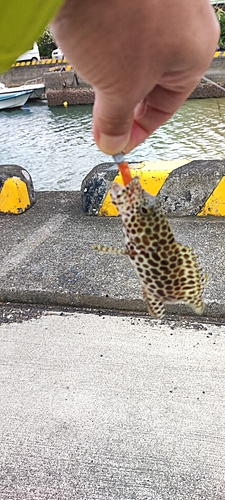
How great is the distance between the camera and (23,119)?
15656mm

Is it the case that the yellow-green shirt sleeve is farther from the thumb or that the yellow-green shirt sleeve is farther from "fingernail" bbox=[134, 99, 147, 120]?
"fingernail" bbox=[134, 99, 147, 120]

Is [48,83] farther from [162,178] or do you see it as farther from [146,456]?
[146,456]

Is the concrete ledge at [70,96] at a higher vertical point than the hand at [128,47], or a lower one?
lower

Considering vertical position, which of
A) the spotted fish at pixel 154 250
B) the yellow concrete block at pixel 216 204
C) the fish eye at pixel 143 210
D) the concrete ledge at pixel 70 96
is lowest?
the concrete ledge at pixel 70 96

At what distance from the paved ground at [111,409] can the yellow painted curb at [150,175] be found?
5.54 ft

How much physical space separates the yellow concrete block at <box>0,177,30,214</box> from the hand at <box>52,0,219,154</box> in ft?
14.0

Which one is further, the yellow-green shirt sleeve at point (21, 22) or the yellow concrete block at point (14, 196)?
the yellow concrete block at point (14, 196)

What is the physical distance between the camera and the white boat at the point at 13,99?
17531mm

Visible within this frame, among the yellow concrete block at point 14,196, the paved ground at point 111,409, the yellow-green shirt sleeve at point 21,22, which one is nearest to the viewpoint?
the yellow-green shirt sleeve at point 21,22

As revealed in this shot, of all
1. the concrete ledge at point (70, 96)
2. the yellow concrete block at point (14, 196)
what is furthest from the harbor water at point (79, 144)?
the concrete ledge at point (70, 96)

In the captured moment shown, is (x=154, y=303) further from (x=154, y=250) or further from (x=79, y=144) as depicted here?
(x=79, y=144)

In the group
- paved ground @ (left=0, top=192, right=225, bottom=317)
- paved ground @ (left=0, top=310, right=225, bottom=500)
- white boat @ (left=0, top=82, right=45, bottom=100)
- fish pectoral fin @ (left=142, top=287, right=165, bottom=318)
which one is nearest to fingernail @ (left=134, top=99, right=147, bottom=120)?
fish pectoral fin @ (left=142, top=287, right=165, bottom=318)

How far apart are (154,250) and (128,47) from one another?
50 cm

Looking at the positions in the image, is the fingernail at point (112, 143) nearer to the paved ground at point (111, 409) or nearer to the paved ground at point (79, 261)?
the paved ground at point (111, 409)
